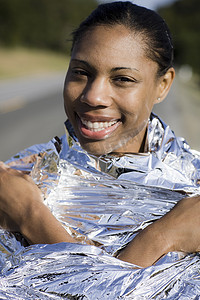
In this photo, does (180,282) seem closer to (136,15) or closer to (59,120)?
(136,15)

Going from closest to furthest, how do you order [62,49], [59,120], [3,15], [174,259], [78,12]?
[174,259] < [59,120] < [3,15] < [62,49] < [78,12]

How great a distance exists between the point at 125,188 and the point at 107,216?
163mm

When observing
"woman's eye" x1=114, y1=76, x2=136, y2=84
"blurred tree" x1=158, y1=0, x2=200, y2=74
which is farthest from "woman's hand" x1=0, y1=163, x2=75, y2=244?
"blurred tree" x1=158, y1=0, x2=200, y2=74

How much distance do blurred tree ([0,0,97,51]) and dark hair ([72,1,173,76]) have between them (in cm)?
4338

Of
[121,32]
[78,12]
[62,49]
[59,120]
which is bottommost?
[59,120]

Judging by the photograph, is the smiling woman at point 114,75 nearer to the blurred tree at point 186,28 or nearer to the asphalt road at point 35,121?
the asphalt road at point 35,121

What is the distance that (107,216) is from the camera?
1.96 meters

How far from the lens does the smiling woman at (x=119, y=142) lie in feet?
6.08

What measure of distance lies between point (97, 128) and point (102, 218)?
377mm

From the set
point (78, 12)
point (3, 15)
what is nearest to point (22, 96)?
point (3, 15)

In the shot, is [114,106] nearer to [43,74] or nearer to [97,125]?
[97,125]

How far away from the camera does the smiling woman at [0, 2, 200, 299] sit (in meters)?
1.85

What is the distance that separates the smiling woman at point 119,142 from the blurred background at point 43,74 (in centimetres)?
36

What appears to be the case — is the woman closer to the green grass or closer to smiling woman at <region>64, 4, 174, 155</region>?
smiling woman at <region>64, 4, 174, 155</region>
